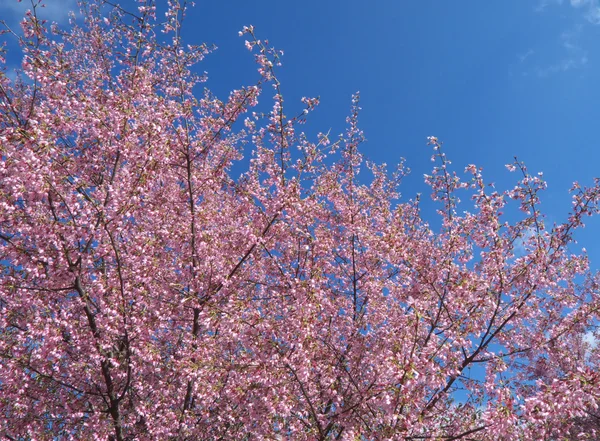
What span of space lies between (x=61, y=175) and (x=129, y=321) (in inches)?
116

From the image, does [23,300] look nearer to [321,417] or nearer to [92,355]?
[92,355]

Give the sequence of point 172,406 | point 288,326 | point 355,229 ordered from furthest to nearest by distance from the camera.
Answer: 1. point 355,229
2. point 172,406
3. point 288,326

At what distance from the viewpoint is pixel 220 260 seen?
29.7 feet

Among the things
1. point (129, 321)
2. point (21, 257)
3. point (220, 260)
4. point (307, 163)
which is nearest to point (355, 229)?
point (307, 163)

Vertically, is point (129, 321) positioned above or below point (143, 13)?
below

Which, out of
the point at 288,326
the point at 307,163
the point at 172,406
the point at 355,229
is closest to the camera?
the point at 288,326

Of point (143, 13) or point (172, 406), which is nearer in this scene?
point (172, 406)

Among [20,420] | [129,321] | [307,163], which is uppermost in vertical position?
[307,163]

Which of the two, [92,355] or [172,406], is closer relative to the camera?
[92,355]

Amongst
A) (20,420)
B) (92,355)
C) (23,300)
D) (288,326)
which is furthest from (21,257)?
(288,326)

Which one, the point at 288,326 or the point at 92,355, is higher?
the point at 288,326

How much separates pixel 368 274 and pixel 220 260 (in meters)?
4.14

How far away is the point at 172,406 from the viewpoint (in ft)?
29.3

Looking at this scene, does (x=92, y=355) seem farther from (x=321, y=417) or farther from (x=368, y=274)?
(x=368, y=274)
